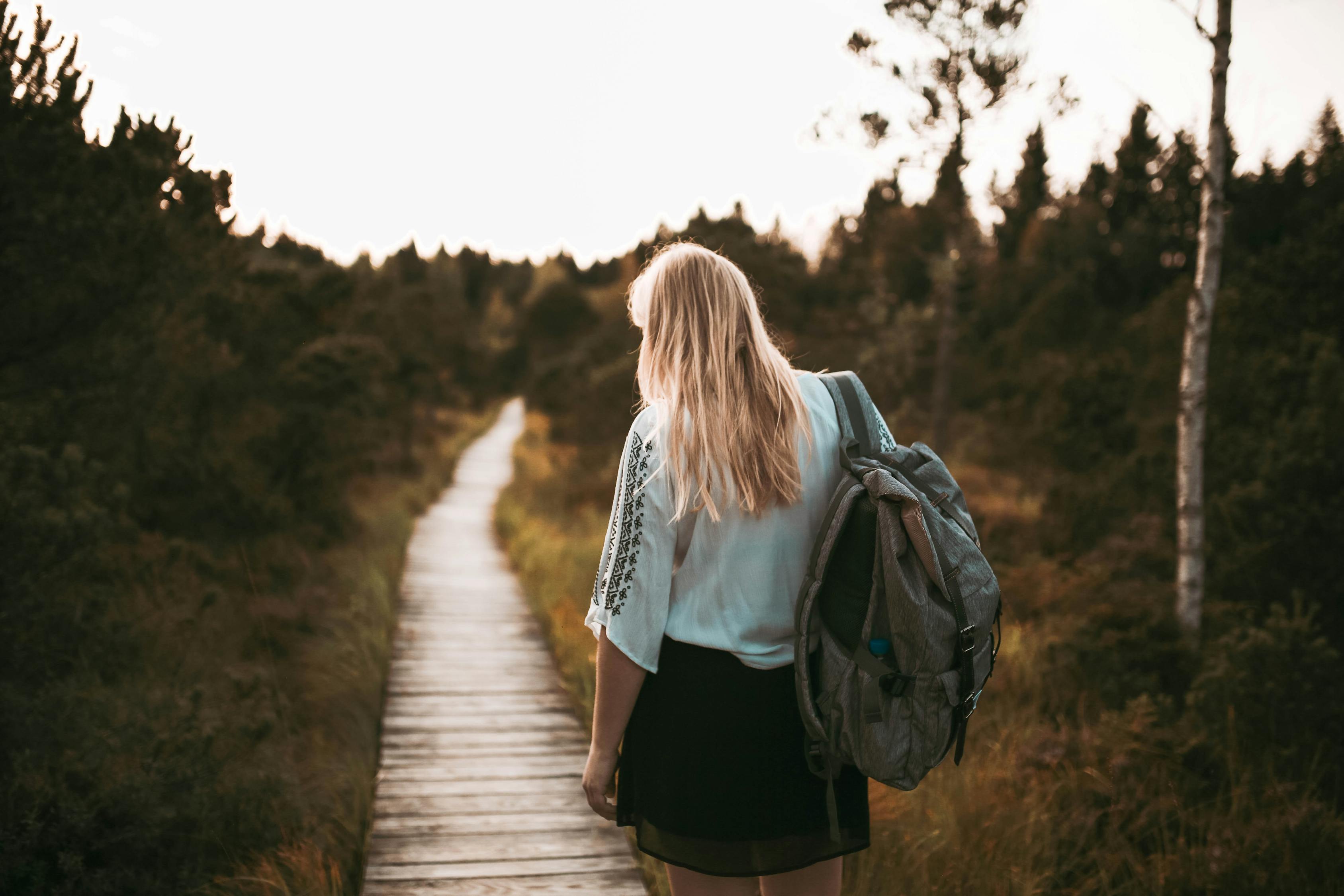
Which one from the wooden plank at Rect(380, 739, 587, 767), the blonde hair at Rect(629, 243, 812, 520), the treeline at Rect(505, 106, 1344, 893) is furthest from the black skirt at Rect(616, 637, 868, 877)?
the wooden plank at Rect(380, 739, 587, 767)

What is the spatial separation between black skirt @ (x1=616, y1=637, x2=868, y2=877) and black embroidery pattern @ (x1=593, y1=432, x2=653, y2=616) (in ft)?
0.48

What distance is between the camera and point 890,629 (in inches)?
59.4

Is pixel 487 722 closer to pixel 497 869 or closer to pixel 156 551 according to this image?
pixel 497 869

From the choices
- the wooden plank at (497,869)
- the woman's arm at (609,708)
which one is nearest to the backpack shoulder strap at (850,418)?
the woman's arm at (609,708)

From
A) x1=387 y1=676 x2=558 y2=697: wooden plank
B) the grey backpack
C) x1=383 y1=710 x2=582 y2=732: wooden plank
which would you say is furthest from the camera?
x1=387 y1=676 x2=558 y2=697: wooden plank

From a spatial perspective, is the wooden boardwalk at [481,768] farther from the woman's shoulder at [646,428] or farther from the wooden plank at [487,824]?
the woman's shoulder at [646,428]

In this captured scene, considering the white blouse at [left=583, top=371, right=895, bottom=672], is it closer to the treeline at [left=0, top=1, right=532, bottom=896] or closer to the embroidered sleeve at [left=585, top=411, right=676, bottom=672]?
the embroidered sleeve at [left=585, top=411, right=676, bottom=672]

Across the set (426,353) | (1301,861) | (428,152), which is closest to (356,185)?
(428,152)

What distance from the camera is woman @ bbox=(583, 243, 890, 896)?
1.58m

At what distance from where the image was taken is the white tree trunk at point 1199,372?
5.84 m

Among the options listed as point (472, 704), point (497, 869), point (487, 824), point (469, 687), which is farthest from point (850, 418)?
point (469, 687)

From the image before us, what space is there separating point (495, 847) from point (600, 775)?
2140mm

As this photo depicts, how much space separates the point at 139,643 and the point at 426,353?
1617 centimetres

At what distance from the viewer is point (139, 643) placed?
4383 millimetres
